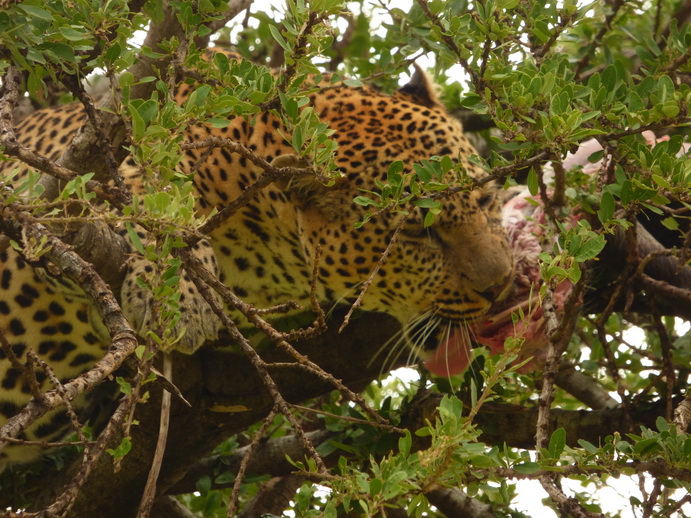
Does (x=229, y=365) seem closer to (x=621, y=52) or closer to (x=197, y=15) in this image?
(x=197, y=15)

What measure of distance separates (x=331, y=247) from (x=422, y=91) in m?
1.18

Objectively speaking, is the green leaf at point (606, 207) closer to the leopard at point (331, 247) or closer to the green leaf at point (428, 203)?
the green leaf at point (428, 203)

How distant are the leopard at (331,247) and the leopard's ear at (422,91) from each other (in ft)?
1.24

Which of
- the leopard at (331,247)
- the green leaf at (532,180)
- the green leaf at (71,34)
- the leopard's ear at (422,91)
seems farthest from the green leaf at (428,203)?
the leopard's ear at (422,91)

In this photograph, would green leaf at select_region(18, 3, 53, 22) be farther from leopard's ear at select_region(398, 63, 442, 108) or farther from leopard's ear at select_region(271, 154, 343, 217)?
leopard's ear at select_region(398, 63, 442, 108)

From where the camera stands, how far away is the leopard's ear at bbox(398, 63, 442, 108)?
16.6 ft

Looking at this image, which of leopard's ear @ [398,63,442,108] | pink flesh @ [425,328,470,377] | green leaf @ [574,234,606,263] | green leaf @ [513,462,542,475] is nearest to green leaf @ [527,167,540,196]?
green leaf @ [574,234,606,263]

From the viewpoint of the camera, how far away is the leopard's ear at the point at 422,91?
5.06m

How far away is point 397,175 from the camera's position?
2.88 m

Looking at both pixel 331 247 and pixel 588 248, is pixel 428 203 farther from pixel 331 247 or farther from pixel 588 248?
pixel 331 247

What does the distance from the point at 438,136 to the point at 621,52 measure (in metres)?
1.67

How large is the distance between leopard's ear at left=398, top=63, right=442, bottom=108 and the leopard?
0.38 meters

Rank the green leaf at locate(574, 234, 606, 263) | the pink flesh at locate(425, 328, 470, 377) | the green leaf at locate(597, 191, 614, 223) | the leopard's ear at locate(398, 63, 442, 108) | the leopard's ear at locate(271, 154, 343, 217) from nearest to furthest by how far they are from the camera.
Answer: the green leaf at locate(574, 234, 606, 263) < the green leaf at locate(597, 191, 614, 223) < the leopard's ear at locate(271, 154, 343, 217) < the pink flesh at locate(425, 328, 470, 377) < the leopard's ear at locate(398, 63, 442, 108)

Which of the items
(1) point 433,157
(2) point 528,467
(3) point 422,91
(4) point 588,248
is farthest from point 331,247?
(2) point 528,467
